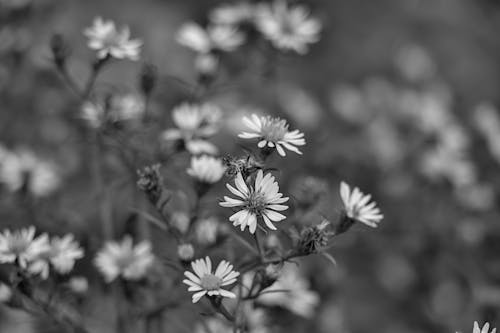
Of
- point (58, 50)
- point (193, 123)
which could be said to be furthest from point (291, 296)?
point (58, 50)

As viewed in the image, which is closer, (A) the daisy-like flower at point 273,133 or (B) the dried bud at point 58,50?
(A) the daisy-like flower at point 273,133

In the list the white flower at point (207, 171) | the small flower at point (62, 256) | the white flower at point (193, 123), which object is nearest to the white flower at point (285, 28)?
the white flower at point (193, 123)

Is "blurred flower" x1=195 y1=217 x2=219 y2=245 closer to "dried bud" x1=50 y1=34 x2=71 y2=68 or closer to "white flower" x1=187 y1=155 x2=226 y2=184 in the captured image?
"white flower" x1=187 y1=155 x2=226 y2=184

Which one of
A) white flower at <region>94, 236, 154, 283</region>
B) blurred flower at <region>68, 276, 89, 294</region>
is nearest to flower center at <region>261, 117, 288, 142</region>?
white flower at <region>94, 236, 154, 283</region>

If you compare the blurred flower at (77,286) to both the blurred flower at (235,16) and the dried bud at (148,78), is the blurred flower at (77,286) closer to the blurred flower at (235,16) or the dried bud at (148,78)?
the dried bud at (148,78)

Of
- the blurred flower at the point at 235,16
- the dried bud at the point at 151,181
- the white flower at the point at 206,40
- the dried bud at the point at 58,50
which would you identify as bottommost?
the dried bud at the point at 151,181
